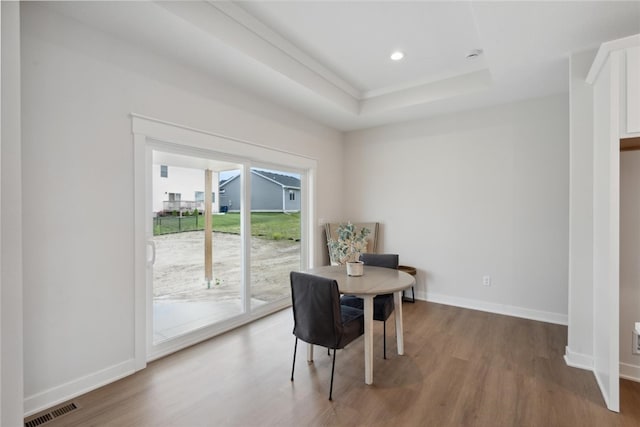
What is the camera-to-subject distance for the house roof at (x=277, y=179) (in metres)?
3.50

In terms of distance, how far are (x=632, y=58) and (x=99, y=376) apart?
442cm

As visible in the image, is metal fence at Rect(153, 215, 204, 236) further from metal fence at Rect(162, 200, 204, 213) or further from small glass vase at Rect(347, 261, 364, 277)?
small glass vase at Rect(347, 261, 364, 277)

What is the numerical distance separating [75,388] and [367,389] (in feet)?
7.08

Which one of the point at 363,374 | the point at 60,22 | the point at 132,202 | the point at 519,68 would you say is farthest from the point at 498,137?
the point at 60,22

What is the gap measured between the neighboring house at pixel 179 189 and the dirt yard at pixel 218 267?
294mm

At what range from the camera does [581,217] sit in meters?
2.51

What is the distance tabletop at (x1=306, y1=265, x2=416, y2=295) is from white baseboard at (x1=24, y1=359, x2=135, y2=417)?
5.80ft

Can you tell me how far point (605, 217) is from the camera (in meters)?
2.09

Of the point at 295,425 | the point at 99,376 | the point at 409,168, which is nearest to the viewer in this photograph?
the point at 295,425

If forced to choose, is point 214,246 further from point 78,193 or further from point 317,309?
point 317,309

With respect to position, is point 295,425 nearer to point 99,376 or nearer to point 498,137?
point 99,376

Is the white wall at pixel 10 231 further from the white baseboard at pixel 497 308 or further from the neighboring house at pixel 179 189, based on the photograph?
the white baseboard at pixel 497 308

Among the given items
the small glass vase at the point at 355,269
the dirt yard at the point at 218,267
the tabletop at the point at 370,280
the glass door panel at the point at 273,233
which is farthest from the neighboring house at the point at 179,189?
the small glass vase at the point at 355,269

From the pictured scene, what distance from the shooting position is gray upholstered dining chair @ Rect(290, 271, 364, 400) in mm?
2051
